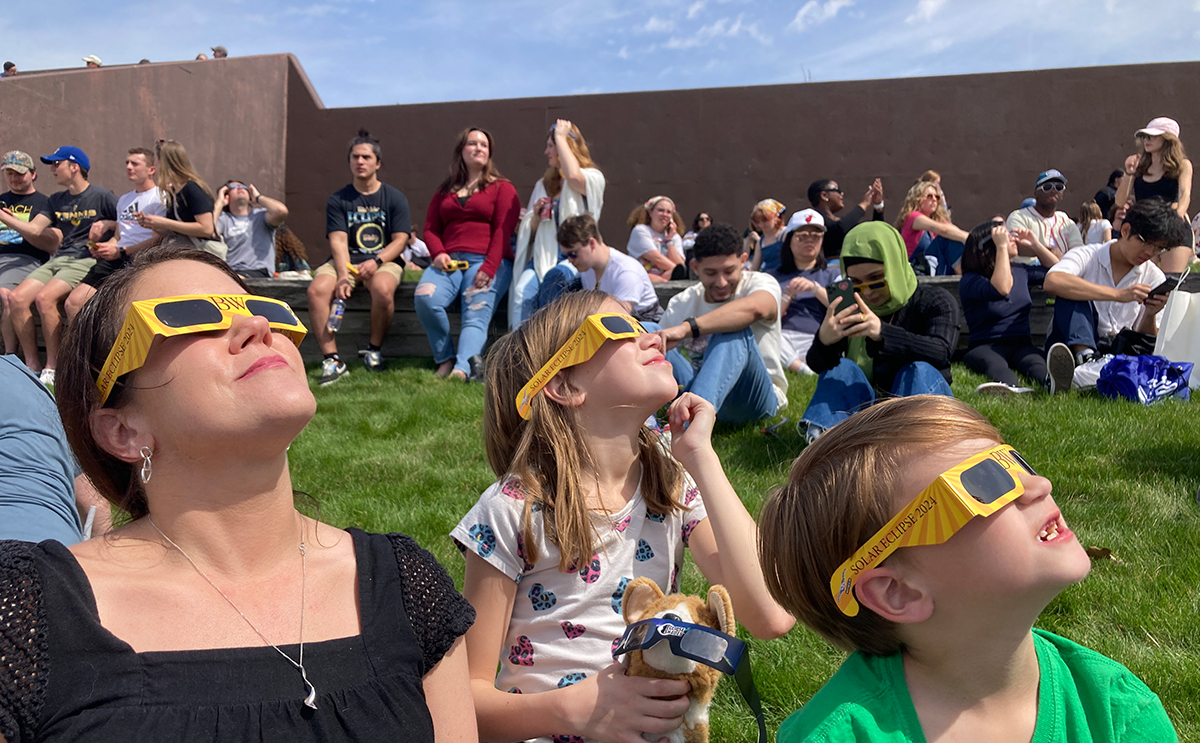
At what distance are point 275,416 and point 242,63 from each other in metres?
18.6

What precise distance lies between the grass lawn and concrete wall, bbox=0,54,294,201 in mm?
10328

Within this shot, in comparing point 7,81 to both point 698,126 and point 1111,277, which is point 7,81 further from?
point 1111,277

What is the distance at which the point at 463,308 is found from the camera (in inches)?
316

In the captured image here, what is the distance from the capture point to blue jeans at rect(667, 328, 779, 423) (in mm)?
5348

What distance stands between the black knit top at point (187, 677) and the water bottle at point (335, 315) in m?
6.66

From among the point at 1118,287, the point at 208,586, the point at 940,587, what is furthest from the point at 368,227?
the point at 940,587

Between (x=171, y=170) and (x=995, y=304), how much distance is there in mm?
7674

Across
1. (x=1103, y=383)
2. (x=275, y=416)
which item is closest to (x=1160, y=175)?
(x=1103, y=383)

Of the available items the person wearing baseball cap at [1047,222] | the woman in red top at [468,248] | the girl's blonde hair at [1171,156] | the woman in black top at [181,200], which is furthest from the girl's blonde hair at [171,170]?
the girl's blonde hair at [1171,156]

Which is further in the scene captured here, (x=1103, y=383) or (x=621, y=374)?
(x=1103, y=383)

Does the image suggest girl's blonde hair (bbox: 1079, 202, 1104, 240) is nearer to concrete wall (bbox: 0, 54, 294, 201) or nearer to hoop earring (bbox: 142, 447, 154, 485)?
hoop earring (bbox: 142, 447, 154, 485)

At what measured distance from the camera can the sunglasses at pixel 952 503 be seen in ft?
4.89

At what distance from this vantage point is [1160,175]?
8.74 m

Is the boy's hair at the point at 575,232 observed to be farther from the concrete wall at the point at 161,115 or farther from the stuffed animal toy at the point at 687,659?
the concrete wall at the point at 161,115
